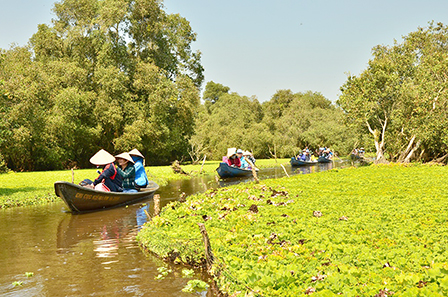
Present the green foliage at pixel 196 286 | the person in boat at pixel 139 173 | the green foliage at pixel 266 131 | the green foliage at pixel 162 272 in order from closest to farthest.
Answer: the green foliage at pixel 196 286 → the green foliage at pixel 162 272 → the person in boat at pixel 139 173 → the green foliage at pixel 266 131

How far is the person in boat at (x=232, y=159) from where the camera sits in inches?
1119

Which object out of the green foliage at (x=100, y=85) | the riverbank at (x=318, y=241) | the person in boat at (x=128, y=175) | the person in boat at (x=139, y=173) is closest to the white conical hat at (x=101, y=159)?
the person in boat at (x=128, y=175)

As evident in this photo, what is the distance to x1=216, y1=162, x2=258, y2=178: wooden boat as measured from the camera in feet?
87.0

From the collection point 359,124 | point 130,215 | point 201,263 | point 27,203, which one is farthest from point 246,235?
point 359,124

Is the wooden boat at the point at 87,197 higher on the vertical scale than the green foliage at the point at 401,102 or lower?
lower

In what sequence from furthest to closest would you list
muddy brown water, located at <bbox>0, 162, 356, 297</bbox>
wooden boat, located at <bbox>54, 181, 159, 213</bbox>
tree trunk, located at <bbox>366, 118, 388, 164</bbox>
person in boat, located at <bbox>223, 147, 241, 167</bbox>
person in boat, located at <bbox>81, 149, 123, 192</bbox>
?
tree trunk, located at <bbox>366, 118, 388, 164</bbox>, person in boat, located at <bbox>223, 147, 241, 167</bbox>, person in boat, located at <bbox>81, 149, 123, 192</bbox>, wooden boat, located at <bbox>54, 181, 159, 213</bbox>, muddy brown water, located at <bbox>0, 162, 356, 297</bbox>

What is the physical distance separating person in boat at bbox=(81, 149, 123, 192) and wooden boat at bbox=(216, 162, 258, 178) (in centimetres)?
1158

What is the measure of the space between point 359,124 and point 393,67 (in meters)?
4.92

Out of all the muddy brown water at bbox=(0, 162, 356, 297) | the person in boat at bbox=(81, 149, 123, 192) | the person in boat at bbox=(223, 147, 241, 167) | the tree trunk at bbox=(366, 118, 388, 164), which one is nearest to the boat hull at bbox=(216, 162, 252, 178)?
the person in boat at bbox=(223, 147, 241, 167)

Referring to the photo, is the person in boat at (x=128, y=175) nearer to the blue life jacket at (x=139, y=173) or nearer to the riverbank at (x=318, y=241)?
the blue life jacket at (x=139, y=173)

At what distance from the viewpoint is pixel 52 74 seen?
36.8 metres

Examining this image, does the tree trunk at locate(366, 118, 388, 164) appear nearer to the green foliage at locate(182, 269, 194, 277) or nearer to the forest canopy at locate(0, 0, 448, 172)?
the forest canopy at locate(0, 0, 448, 172)

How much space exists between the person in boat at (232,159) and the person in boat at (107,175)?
13677 millimetres

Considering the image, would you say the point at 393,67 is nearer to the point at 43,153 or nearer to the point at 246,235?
the point at 246,235
